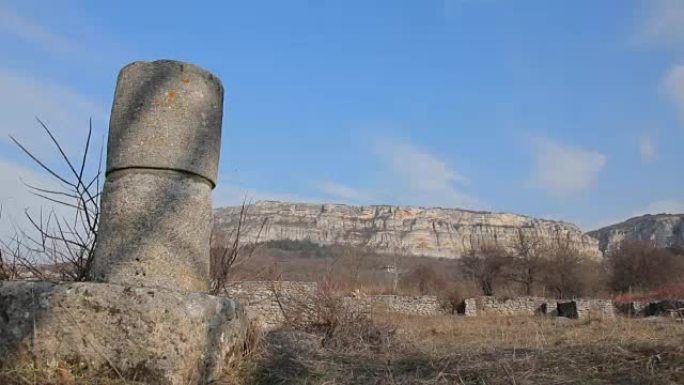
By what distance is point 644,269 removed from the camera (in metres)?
32.8

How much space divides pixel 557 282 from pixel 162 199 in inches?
1326

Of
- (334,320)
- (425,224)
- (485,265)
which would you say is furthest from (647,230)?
(334,320)

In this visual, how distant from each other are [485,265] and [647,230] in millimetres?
82858

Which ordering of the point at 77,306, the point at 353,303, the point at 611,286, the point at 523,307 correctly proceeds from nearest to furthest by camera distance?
the point at 77,306 < the point at 353,303 < the point at 523,307 < the point at 611,286

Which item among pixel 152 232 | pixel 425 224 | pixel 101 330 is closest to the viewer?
pixel 101 330

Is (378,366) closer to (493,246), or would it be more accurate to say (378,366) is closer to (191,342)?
(191,342)

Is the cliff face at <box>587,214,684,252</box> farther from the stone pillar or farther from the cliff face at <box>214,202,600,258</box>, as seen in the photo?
the stone pillar

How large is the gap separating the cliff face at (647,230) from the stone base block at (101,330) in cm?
9874

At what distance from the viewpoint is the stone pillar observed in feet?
11.0

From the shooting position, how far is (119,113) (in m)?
3.64

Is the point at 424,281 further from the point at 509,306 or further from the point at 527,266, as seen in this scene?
the point at 509,306

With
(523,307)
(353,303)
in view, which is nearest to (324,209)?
(523,307)

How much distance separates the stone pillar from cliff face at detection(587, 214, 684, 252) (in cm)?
9817

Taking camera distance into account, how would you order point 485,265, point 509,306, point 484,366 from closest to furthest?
point 484,366 → point 509,306 → point 485,265
